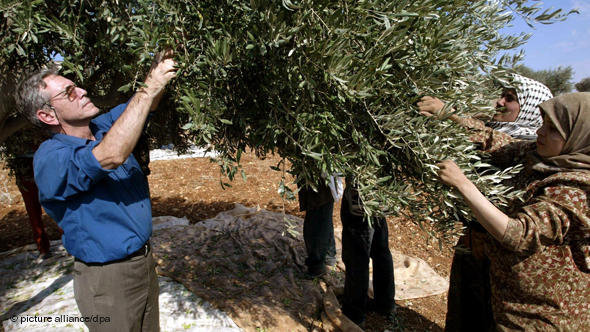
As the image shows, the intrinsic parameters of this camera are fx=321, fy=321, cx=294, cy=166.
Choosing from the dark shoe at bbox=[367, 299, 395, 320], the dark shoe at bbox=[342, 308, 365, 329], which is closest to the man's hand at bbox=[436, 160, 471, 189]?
the dark shoe at bbox=[342, 308, 365, 329]

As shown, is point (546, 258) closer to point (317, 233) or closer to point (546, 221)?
point (546, 221)

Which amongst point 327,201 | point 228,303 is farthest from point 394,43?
point 228,303

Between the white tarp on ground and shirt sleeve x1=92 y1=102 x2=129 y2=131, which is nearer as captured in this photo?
shirt sleeve x1=92 y1=102 x2=129 y2=131

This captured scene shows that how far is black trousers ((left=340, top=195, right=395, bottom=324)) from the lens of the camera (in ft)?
11.6

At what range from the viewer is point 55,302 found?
13.2ft

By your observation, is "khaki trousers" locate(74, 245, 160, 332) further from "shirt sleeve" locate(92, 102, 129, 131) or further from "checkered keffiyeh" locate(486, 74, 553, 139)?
"checkered keffiyeh" locate(486, 74, 553, 139)

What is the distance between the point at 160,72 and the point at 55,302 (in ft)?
12.8

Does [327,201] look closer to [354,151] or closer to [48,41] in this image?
→ [354,151]

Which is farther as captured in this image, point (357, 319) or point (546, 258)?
point (357, 319)

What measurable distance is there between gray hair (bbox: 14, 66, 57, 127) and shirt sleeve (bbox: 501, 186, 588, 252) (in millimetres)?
2847

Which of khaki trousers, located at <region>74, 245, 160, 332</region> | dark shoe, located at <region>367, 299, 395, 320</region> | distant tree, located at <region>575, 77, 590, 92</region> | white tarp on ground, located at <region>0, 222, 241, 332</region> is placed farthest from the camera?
dark shoe, located at <region>367, 299, 395, 320</region>

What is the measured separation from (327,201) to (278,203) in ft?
15.1

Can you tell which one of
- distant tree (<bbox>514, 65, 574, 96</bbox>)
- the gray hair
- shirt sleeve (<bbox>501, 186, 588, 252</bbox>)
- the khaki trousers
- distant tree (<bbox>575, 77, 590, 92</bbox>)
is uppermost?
distant tree (<bbox>514, 65, 574, 96</bbox>)

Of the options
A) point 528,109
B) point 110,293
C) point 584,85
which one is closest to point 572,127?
point 528,109
